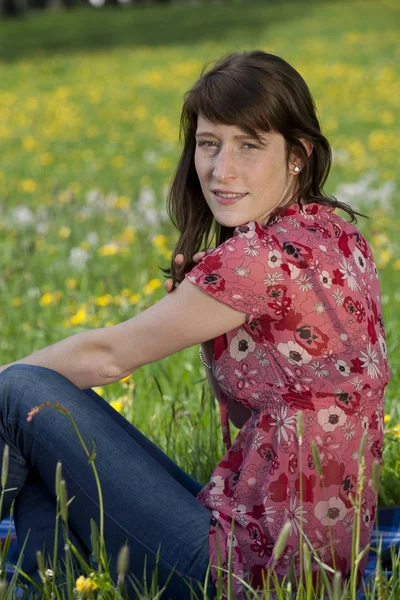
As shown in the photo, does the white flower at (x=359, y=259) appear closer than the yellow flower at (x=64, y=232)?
Yes

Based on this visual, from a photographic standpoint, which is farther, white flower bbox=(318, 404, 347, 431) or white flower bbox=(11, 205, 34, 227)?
white flower bbox=(11, 205, 34, 227)

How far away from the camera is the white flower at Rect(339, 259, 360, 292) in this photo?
6.35 ft

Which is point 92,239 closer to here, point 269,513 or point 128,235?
point 128,235

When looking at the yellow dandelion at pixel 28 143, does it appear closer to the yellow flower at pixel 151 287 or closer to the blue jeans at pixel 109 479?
the yellow flower at pixel 151 287

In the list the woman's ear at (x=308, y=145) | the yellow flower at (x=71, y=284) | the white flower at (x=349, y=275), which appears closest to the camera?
the white flower at (x=349, y=275)

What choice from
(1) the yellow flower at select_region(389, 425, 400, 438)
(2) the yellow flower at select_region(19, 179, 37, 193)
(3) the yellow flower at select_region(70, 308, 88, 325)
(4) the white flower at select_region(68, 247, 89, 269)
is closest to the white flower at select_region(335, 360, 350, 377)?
(1) the yellow flower at select_region(389, 425, 400, 438)

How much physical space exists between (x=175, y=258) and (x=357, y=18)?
21.2m

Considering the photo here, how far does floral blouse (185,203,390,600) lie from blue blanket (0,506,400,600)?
289 mm

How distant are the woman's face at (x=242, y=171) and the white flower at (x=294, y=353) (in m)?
0.29

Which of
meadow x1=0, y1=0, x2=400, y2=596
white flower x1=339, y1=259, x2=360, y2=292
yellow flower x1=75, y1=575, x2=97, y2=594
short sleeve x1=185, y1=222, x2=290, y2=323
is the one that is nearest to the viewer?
yellow flower x1=75, y1=575, x2=97, y2=594

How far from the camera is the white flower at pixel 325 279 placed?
1878mm

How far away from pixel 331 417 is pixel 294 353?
0.46 feet

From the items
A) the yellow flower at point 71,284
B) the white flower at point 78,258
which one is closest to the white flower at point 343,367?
the yellow flower at point 71,284

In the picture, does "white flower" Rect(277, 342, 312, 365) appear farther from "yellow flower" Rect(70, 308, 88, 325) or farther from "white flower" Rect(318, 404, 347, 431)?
"yellow flower" Rect(70, 308, 88, 325)
